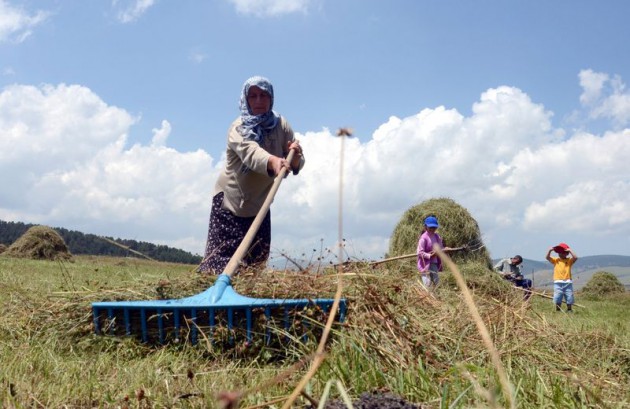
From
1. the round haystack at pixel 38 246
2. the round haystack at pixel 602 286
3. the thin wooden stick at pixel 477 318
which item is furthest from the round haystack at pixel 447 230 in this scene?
the thin wooden stick at pixel 477 318

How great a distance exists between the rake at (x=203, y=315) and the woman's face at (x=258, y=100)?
150 cm

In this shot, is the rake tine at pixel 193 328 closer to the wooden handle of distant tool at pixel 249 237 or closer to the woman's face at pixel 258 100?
the wooden handle of distant tool at pixel 249 237

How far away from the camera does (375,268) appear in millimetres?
2875

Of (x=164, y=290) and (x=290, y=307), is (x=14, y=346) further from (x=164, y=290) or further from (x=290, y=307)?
(x=290, y=307)

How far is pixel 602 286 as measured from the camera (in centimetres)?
1611

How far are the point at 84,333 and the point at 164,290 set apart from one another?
41 cm

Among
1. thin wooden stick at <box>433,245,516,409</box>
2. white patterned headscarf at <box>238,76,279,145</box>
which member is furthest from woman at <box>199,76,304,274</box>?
thin wooden stick at <box>433,245,516,409</box>

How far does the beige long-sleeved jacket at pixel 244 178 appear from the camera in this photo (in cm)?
362

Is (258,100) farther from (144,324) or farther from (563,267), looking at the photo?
(563,267)

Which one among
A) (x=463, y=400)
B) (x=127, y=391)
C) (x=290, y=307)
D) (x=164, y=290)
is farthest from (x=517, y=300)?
(x=127, y=391)

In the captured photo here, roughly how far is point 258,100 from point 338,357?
2.23 meters

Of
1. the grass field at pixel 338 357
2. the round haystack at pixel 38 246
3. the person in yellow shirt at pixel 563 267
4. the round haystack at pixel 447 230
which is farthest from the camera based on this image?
the round haystack at pixel 38 246

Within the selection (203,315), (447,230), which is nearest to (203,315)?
(203,315)

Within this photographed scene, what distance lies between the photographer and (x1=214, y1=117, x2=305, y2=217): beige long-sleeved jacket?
11.9 feet
